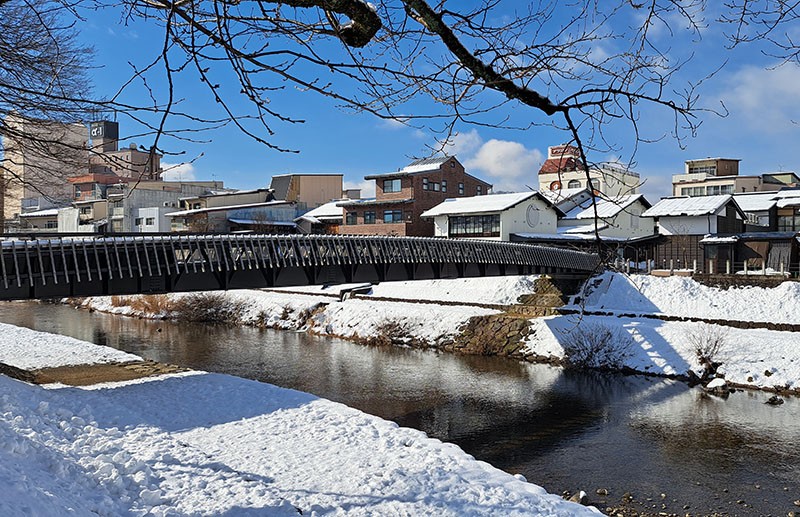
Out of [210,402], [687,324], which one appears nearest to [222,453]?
[210,402]

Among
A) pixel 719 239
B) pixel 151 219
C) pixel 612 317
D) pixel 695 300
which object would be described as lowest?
pixel 612 317

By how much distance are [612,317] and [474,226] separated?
17.9 m

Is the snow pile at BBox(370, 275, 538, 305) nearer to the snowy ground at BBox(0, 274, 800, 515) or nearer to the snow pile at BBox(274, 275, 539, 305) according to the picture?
the snow pile at BBox(274, 275, 539, 305)

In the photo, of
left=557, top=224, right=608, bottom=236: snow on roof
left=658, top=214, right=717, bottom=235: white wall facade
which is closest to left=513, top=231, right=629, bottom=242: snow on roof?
left=557, top=224, right=608, bottom=236: snow on roof

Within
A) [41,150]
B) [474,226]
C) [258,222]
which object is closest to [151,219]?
[258,222]

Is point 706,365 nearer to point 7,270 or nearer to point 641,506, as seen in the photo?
point 641,506

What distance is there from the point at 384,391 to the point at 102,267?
10316 millimetres

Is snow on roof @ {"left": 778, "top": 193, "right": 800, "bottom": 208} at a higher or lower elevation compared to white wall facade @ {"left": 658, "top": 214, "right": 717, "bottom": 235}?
higher

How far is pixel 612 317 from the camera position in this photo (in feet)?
101

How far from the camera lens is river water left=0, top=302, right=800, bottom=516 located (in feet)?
44.1

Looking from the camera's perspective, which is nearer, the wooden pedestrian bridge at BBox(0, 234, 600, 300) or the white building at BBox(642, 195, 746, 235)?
the wooden pedestrian bridge at BBox(0, 234, 600, 300)

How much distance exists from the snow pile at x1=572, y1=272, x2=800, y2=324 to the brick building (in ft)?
62.4

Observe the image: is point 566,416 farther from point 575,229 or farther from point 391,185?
point 391,185

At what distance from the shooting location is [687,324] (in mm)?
28078
